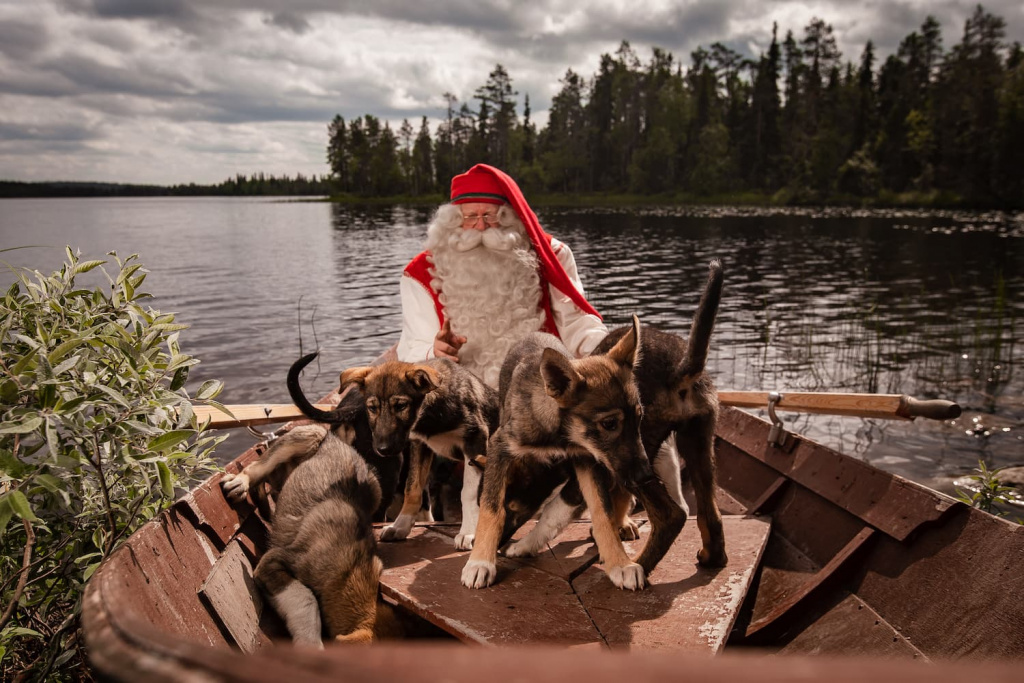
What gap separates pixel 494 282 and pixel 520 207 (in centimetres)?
84

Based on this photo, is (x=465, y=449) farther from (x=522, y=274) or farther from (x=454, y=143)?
(x=454, y=143)

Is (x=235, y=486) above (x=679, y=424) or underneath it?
underneath

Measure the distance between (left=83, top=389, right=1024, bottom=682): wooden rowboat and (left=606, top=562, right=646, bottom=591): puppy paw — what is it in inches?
Answer: 2.2

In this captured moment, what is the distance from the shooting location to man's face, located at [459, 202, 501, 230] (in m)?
6.98

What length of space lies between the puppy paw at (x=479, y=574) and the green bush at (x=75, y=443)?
181 cm

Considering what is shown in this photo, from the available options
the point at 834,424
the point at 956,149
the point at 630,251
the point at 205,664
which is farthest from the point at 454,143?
the point at 205,664

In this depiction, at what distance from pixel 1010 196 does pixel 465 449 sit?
7092 centimetres

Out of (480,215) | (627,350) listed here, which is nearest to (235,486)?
(627,350)

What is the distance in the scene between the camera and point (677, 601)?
12.8 feet

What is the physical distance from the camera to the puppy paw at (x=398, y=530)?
4.88m

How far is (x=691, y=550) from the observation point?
4.54m

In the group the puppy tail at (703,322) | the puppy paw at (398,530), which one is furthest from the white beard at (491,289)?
the puppy tail at (703,322)

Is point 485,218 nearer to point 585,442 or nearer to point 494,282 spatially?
point 494,282

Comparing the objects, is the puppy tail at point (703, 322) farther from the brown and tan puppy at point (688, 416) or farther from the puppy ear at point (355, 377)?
the puppy ear at point (355, 377)
